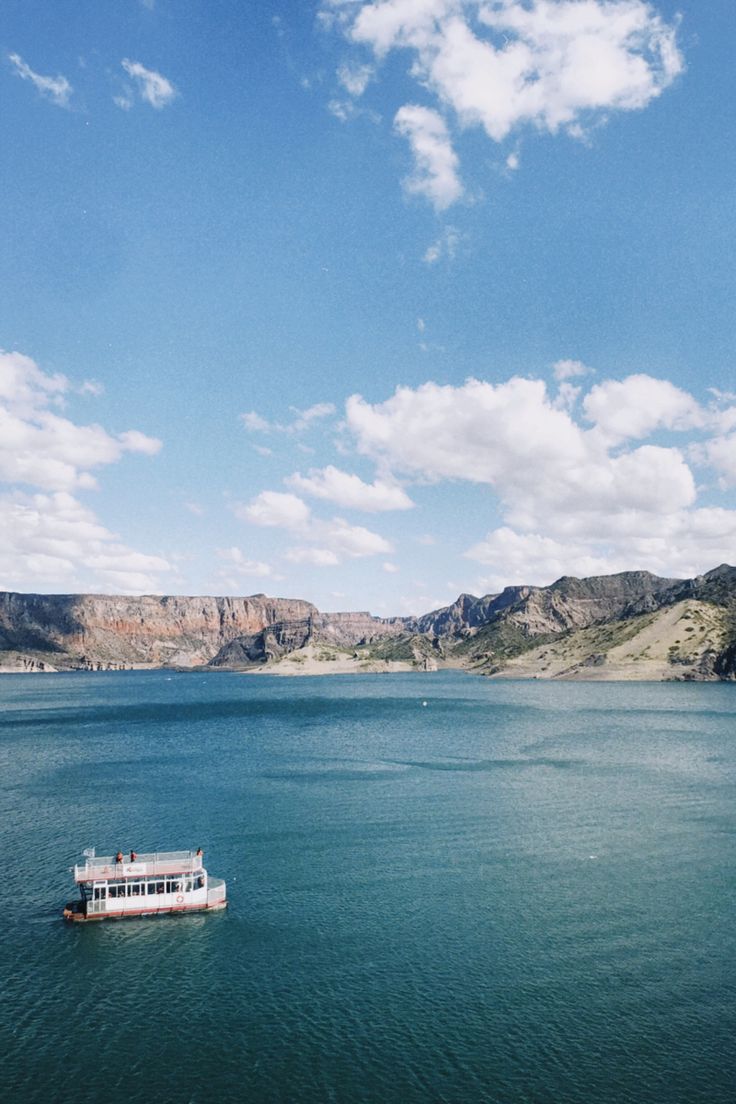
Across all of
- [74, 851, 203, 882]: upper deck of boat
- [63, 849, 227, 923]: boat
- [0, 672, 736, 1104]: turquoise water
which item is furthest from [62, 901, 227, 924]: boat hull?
[74, 851, 203, 882]: upper deck of boat

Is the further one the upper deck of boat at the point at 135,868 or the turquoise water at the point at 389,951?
the upper deck of boat at the point at 135,868

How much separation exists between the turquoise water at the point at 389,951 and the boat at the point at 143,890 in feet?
4.95

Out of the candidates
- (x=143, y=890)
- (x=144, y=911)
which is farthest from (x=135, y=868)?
(x=144, y=911)

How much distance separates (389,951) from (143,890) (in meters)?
25.5

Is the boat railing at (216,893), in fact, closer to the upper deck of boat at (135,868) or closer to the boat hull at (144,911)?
the boat hull at (144,911)

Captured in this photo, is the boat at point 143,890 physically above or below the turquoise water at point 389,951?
above

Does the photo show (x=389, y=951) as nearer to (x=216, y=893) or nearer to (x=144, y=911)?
(x=216, y=893)

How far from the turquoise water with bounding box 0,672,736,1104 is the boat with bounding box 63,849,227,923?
1.51m

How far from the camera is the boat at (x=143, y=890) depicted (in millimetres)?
69125

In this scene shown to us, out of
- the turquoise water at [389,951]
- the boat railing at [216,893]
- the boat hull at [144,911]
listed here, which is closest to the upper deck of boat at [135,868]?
the boat railing at [216,893]

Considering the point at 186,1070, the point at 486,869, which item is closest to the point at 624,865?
the point at 486,869

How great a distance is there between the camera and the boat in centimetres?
6912

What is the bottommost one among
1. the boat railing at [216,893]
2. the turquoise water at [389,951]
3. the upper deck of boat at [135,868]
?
the turquoise water at [389,951]

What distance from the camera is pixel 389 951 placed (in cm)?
6022
